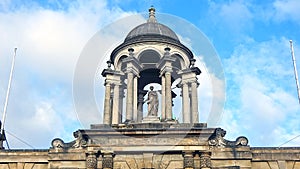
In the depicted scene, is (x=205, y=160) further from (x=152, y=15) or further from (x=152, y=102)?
(x=152, y=15)

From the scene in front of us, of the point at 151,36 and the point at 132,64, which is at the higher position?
the point at 151,36

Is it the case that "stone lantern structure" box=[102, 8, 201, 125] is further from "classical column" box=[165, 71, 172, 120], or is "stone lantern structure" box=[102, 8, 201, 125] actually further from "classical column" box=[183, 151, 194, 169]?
"classical column" box=[183, 151, 194, 169]

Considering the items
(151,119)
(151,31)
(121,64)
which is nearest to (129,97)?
(151,119)

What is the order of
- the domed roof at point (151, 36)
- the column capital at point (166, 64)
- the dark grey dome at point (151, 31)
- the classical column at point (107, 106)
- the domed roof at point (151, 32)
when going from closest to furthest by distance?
the classical column at point (107, 106) < the column capital at point (166, 64) < the domed roof at point (151, 36) < the domed roof at point (151, 32) < the dark grey dome at point (151, 31)

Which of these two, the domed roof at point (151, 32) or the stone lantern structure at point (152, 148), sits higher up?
the domed roof at point (151, 32)

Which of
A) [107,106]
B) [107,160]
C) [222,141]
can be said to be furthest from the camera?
[107,106]

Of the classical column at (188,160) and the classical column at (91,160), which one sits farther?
the classical column at (91,160)

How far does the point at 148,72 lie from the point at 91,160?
302 inches

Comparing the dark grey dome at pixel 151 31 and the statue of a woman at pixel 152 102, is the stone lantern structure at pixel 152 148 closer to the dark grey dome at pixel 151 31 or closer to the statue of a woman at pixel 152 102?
the statue of a woman at pixel 152 102

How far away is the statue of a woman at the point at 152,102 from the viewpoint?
2344 cm

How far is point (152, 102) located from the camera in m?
23.7

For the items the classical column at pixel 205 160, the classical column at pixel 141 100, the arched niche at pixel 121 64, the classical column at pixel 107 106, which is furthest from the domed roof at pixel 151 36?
the classical column at pixel 205 160

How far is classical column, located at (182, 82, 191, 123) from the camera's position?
22.6m

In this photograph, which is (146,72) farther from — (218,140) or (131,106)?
(218,140)
